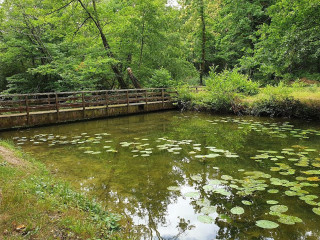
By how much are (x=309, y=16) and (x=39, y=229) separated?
10.4 meters

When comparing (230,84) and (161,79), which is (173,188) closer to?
(230,84)

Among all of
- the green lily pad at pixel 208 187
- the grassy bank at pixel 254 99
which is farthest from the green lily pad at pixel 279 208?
the grassy bank at pixel 254 99

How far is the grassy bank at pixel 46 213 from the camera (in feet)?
6.61

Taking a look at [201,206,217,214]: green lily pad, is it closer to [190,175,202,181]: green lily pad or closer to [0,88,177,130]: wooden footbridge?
[190,175,202,181]: green lily pad

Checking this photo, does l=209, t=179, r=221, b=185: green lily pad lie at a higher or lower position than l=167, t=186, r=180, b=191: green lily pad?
higher

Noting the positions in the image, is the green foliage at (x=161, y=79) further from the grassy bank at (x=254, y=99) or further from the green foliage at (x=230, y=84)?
the green foliage at (x=230, y=84)

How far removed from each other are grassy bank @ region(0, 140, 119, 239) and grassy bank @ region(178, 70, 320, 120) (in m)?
9.19

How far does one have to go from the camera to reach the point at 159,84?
49.0 ft

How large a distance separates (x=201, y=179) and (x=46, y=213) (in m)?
2.36

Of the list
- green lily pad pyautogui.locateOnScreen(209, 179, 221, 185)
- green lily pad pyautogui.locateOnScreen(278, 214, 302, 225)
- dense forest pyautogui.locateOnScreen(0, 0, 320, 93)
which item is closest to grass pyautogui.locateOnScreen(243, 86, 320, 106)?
dense forest pyautogui.locateOnScreen(0, 0, 320, 93)

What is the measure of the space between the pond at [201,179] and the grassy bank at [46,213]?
37 centimetres

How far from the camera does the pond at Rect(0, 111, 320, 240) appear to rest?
2551mm

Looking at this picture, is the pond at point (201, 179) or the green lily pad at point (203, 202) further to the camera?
the green lily pad at point (203, 202)

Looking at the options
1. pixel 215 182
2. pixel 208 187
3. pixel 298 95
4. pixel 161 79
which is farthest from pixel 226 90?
pixel 208 187
